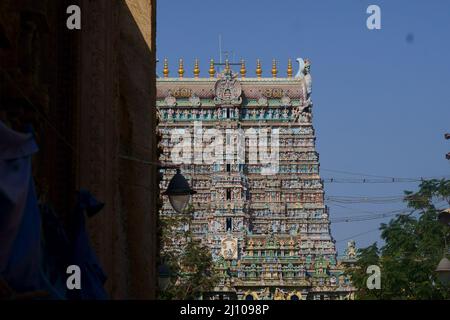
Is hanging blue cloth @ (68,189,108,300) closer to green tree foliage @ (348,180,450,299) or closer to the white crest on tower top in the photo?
green tree foliage @ (348,180,450,299)

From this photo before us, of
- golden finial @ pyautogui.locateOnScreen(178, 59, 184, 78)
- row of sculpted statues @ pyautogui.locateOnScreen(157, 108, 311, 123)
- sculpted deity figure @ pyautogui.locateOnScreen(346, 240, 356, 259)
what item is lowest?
sculpted deity figure @ pyautogui.locateOnScreen(346, 240, 356, 259)

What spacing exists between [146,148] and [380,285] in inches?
1060

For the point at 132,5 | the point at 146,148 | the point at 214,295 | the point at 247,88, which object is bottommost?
the point at 214,295

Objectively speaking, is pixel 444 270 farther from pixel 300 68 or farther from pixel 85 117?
pixel 300 68

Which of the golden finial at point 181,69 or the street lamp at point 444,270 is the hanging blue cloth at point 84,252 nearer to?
the street lamp at point 444,270

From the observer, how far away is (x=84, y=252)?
14055 millimetres

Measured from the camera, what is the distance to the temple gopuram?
94.8m

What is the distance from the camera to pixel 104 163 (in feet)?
57.5

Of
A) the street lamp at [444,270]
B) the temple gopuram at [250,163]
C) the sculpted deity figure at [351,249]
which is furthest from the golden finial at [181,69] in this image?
the street lamp at [444,270]

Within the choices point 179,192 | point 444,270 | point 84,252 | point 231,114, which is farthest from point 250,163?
point 84,252

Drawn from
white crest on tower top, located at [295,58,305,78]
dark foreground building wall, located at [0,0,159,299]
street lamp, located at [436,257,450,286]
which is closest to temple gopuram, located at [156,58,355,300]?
white crest on tower top, located at [295,58,305,78]

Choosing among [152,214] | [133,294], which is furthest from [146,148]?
[133,294]

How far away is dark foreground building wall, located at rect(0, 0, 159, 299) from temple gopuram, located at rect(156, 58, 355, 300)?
71.3m
